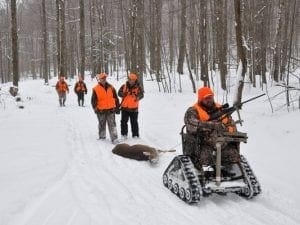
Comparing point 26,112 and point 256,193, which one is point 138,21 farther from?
point 256,193

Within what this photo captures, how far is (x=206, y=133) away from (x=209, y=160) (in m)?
0.45

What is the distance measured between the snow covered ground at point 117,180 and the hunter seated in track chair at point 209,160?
221 millimetres

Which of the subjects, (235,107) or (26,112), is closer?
(235,107)

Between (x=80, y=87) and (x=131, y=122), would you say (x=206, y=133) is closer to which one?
(x=131, y=122)

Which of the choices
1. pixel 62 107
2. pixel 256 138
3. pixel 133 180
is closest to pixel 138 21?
pixel 62 107

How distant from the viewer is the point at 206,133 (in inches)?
276

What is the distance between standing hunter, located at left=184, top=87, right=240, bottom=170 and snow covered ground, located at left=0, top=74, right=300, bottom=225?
65cm

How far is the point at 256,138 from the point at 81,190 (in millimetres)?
5684

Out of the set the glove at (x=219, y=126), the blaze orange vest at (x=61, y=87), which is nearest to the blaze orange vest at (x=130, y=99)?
the glove at (x=219, y=126)

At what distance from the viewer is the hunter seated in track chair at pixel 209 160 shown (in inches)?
259

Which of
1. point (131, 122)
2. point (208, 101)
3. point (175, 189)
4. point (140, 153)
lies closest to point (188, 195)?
point (175, 189)

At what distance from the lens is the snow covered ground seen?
582 cm

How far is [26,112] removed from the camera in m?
17.1

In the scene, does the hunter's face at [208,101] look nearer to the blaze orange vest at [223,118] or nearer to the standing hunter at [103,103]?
the blaze orange vest at [223,118]
